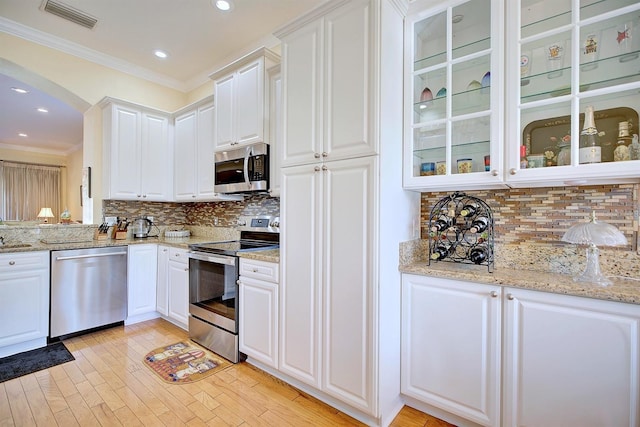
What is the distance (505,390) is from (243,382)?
5.51 ft

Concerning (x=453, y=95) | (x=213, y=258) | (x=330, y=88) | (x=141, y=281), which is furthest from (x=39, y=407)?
(x=453, y=95)

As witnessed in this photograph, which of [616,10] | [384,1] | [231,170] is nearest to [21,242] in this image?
[231,170]

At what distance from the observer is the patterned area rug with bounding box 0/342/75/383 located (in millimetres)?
2246

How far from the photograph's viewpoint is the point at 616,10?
142cm

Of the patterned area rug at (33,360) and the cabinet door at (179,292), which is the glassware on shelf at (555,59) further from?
the patterned area rug at (33,360)

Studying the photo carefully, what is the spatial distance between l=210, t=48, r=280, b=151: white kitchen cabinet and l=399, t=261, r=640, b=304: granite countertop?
1.78 m

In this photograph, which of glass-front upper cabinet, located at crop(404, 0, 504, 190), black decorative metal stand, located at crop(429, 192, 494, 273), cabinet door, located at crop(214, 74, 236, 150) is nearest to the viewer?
glass-front upper cabinet, located at crop(404, 0, 504, 190)

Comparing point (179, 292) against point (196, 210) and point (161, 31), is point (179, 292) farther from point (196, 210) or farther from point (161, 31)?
point (161, 31)

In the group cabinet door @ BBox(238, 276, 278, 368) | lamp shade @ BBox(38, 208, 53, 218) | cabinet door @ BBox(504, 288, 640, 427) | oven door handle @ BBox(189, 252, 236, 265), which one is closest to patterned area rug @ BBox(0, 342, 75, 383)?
oven door handle @ BBox(189, 252, 236, 265)

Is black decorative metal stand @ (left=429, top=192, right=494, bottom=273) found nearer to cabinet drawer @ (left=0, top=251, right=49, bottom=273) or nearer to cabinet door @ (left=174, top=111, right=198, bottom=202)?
cabinet door @ (left=174, top=111, right=198, bottom=202)

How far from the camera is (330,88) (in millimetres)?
1833

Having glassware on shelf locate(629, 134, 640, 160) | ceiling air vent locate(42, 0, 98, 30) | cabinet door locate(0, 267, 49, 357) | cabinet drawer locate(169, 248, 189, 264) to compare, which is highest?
ceiling air vent locate(42, 0, 98, 30)

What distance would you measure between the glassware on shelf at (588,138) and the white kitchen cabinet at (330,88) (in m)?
1.05

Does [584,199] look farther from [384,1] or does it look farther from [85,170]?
[85,170]
